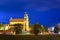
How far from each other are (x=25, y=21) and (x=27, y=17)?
285cm

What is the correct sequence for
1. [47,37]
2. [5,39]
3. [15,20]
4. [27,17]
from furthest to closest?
[15,20]
[27,17]
[47,37]
[5,39]

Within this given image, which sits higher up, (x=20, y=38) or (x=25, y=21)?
(x=25, y=21)

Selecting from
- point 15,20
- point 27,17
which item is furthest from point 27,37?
point 15,20

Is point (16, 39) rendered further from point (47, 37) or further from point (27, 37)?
point (47, 37)

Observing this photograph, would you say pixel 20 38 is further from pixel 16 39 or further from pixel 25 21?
pixel 25 21

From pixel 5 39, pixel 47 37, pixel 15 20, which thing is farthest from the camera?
pixel 15 20

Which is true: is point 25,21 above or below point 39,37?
above

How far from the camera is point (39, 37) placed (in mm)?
13484

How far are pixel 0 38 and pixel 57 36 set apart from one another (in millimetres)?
4122

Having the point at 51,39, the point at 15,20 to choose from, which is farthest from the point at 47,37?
the point at 15,20

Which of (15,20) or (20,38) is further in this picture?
(15,20)

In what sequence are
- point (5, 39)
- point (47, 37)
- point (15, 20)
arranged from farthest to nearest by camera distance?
point (15, 20)
point (47, 37)
point (5, 39)

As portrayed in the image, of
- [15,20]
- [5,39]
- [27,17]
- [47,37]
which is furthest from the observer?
[15,20]

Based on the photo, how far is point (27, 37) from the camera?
13094 millimetres
